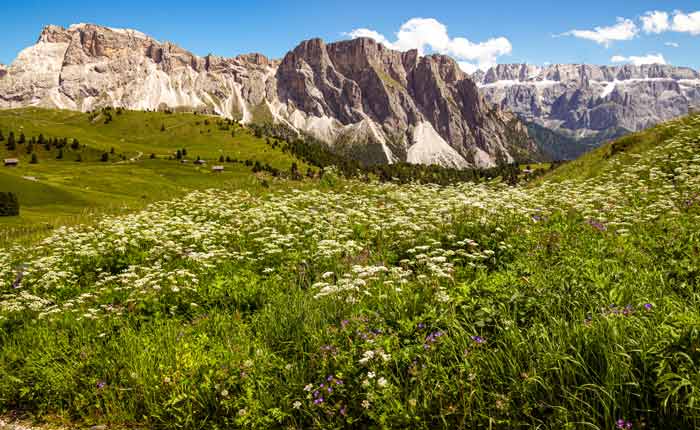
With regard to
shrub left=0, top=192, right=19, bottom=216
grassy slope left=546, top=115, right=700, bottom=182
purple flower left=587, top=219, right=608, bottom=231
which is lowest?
shrub left=0, top=192, right=19, bottom=216

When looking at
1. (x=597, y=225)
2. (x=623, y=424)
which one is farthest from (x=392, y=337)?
(x=597, y=225)

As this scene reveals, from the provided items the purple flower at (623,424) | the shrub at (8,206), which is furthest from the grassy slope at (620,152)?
the shrub at (8,206)

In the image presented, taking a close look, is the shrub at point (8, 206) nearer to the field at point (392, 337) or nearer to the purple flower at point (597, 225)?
the field at point (392, 337)

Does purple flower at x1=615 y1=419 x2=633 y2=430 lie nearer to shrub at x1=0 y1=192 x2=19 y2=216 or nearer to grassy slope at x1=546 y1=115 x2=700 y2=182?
grassy slope at x1=546 y1=115 x2=700 y2=182

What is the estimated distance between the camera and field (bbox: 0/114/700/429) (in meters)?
4.21

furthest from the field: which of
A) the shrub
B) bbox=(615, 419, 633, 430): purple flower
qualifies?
the shrub

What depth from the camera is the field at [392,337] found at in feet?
13.8

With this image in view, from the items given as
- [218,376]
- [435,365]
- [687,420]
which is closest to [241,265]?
[218,376]

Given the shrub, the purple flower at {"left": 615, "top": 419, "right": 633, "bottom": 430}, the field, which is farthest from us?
the shrub

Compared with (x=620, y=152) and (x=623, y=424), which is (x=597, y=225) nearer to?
(x=623, y=424)

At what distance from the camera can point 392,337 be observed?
5305 millimetres

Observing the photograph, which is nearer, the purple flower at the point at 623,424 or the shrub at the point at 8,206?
the purple flower at the point at 623,424

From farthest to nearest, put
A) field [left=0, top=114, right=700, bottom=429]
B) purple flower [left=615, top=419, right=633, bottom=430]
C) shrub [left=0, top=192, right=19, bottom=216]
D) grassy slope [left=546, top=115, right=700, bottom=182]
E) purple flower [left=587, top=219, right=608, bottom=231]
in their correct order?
shrub [left=0, top=192, right=19, bottom=216] → grassy slope [left=546, top=115, right=700, bottom=182] → purple flower [left=587, top=219, right=608, bottom=231] → field [left=0, top=114, right=700, bottom=429] → purple flower [left=615, top=419, right=633, bottom=430]

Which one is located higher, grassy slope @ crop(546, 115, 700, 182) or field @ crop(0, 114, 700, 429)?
grassy slope @ crop(546, 115, 700, 182)
